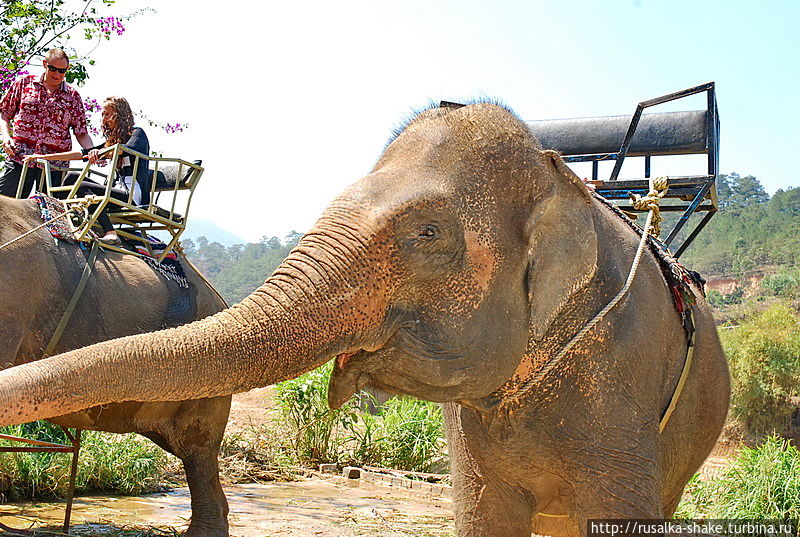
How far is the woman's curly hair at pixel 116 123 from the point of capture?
5805 mm

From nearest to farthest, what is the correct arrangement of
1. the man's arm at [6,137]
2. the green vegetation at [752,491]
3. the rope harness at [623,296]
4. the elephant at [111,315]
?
the rope harness at [623,296], the elephant at [111,315], the man's arm at [6,137], the green vegetation at [752,491]

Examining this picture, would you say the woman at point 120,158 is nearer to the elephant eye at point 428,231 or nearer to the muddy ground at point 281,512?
the muddy ground at point 281,512

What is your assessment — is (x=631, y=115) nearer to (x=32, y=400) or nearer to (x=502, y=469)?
(x=502, y=469)

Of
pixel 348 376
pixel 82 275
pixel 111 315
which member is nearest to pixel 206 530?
pixel 111 315

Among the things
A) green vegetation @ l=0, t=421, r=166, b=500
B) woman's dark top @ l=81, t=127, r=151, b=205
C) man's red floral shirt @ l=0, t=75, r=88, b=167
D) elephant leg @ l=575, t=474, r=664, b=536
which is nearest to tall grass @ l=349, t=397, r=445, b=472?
green vegetation @ l=0, t=421, r=166, b=500

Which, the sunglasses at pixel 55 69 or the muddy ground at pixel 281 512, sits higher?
the sunglasses at pixel 55 69

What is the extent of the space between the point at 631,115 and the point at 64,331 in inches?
149

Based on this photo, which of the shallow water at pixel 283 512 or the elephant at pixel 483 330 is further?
the shallow water at pixel 283 512

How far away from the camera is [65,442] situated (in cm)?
784

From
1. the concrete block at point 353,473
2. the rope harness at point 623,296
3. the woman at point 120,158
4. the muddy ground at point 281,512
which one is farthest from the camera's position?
the concrete block at point 353,473

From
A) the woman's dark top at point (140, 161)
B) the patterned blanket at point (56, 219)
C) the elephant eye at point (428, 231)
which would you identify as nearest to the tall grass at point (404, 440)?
the woman's dark top at point (140, 161)

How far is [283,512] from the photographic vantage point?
731cm

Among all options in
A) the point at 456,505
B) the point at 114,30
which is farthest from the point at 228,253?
the point at 456,505

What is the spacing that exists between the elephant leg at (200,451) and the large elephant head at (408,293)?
3499mm
